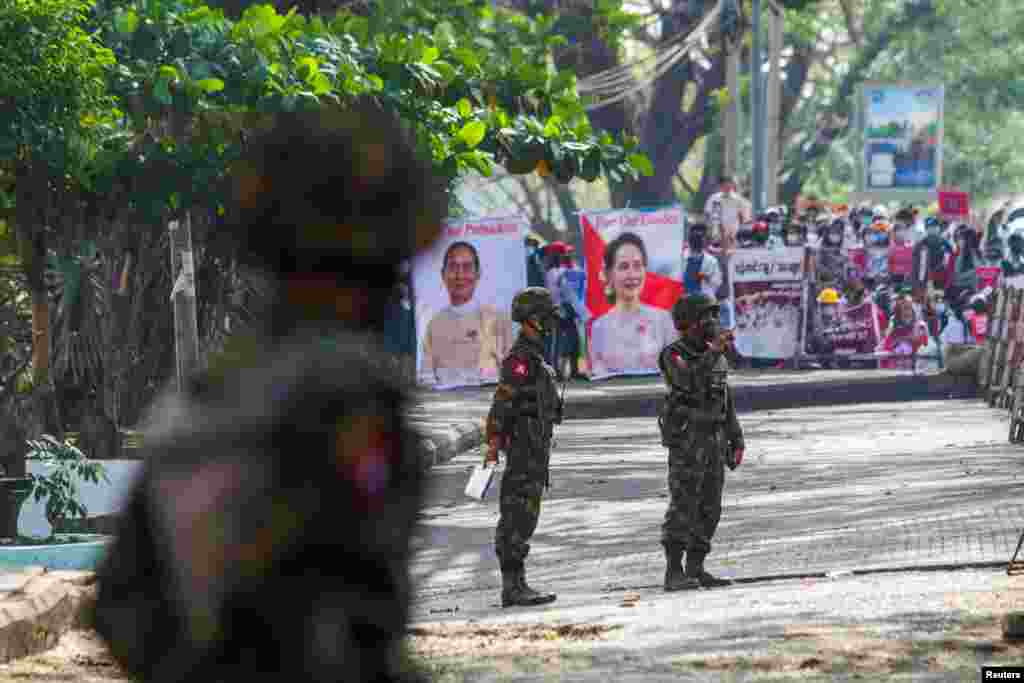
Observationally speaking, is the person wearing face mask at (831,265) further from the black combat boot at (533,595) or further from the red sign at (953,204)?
the black combat boot at (533,595)

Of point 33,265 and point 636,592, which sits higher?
point 33,265

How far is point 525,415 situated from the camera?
11.1m

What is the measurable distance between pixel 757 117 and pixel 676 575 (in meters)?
29.1

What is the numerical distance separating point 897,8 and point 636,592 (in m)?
49.0

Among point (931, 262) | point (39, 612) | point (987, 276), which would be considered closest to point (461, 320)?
point (987, 276)

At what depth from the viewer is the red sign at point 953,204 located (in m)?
35.2

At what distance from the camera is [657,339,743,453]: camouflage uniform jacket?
11.4m

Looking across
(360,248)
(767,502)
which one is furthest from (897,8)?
(360,248)

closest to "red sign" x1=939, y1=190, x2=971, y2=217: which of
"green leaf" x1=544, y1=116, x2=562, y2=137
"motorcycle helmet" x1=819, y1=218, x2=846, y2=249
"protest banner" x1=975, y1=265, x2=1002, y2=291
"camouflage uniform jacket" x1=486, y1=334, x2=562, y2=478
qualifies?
"motorcycle helmet" x1=819, y1=218, x2=846, y2=249

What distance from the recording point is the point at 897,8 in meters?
Result: 58.8

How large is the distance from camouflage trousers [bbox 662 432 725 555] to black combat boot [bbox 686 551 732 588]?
35 millimetres

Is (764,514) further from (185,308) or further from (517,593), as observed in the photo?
(517,593)

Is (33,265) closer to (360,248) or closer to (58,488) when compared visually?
(58,488)

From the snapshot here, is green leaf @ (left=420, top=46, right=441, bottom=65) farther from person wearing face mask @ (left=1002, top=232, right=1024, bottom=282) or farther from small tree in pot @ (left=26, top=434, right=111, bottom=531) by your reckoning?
person wearing face mask @ (left=1002, top=232, right=1024, bottom=282)
